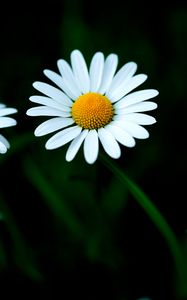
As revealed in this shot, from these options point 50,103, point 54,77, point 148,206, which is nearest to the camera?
point 148,206

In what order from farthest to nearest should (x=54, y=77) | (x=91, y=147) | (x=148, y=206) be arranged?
(x=54, y=77)
(x=148, y=206)
(x=91, y=147)

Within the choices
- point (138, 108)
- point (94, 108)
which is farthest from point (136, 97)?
point (94, 108)

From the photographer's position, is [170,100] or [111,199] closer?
[111,199]

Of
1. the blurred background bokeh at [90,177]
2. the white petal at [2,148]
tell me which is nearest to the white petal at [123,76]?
the blurred background bokeh at [90,177]

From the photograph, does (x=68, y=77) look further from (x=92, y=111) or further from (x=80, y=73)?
(x=92, y=111)

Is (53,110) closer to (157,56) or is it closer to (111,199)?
(111,199)

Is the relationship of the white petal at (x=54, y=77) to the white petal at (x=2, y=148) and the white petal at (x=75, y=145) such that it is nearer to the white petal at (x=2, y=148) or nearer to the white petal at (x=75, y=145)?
the white petal at (x=75, y=145)

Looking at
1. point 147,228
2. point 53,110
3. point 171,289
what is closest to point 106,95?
point 53,110
